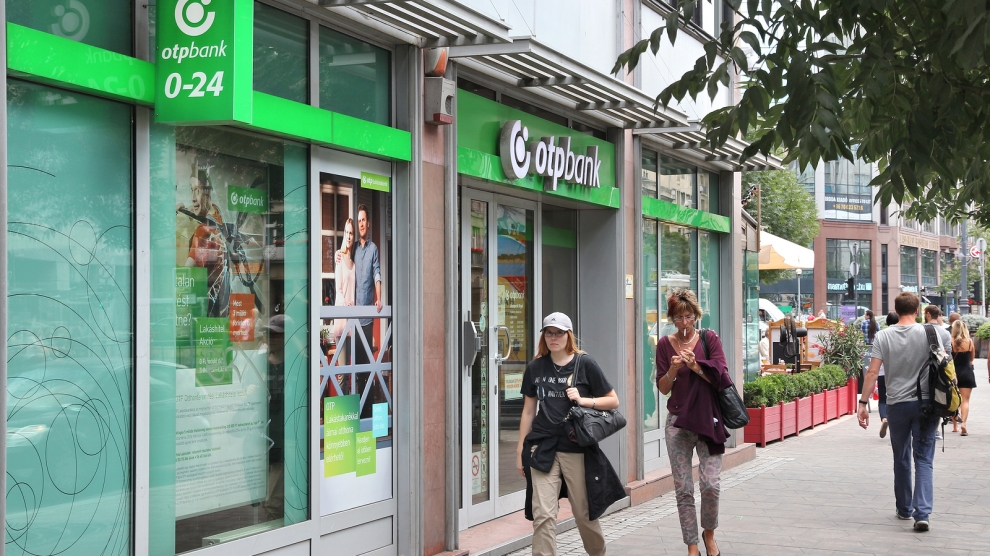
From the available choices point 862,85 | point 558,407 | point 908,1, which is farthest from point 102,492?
point 908,1

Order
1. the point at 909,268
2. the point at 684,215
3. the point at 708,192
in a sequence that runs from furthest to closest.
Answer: the point at 909,268 → the point at 708,192 → the point at 684,215

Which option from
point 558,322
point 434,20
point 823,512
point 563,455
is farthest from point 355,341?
point 823,512

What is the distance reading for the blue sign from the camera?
7352mm

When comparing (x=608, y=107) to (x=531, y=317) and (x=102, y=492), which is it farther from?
(x=102, y=492)

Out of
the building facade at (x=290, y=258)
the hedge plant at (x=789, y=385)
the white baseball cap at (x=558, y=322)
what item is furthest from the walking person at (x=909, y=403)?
the hedge plant at (x=789, y=385)

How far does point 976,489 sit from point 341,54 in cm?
805

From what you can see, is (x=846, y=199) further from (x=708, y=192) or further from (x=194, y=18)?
(x=194, y=18)

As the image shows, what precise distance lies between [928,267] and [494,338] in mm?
82175

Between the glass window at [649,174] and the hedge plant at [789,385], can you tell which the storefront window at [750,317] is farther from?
the glass window at [649,174]

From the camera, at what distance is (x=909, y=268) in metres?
79.0

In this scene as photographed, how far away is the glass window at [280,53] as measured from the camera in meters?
6.30

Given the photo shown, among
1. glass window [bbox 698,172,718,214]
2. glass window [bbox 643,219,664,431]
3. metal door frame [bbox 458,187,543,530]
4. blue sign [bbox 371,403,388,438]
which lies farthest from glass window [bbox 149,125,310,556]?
glass window [bbox 698,172,718,214]

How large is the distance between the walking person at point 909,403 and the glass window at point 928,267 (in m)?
77.8

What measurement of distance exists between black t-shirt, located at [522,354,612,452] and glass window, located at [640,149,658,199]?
17.9 ft
